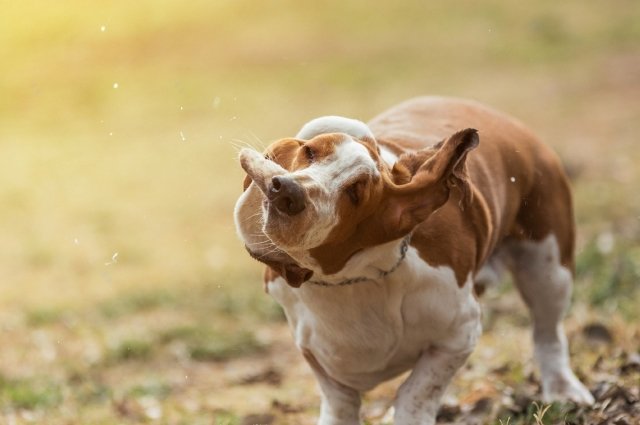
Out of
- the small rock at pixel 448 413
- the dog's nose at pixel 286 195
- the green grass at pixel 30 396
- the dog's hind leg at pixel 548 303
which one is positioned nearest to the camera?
the dog's nose at pixel 286 195

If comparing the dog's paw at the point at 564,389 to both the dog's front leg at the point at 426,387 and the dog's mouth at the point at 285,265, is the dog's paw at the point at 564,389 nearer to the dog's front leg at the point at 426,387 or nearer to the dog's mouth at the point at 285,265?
the dog's front leg at the point at 426,387

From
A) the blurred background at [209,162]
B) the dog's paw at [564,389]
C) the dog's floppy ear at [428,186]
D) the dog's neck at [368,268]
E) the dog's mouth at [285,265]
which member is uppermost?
the dog's floppy ear at [428,186]

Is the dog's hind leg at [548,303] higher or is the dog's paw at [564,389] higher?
the dog's hind leg at [548,303]

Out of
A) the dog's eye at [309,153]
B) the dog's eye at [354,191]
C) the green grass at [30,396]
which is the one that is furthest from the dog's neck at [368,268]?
the green grass at [30,396]

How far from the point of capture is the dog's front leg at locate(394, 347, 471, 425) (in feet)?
14.2

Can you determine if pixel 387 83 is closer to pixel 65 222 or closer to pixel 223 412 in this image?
pixel 65 222

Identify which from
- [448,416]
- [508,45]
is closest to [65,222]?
[448,416]

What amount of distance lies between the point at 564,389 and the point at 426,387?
1.40 metres

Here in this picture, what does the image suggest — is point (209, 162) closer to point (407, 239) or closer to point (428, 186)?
point (407, 239)

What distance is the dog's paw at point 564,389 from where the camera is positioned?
538 cm

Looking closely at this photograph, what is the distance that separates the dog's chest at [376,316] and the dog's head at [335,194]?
361mm

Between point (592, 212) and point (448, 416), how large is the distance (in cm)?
545

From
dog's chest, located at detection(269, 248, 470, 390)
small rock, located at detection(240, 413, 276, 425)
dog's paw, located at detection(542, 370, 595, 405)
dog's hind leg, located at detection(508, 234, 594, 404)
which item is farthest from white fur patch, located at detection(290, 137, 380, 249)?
small rock, located at detection(240, 413, 276, 425)

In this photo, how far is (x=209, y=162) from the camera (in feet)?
53.5
